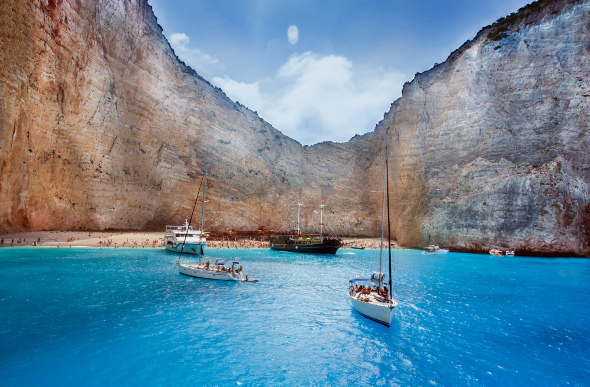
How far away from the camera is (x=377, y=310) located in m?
14.7

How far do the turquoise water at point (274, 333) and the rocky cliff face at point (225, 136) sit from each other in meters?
22.1

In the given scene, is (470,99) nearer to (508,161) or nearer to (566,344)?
(508,161)

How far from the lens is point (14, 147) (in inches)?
1390

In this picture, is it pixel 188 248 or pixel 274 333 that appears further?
pixel 188 248

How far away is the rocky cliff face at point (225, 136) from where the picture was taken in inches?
1558

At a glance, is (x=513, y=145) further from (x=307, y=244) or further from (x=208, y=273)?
(x=208, y=273)

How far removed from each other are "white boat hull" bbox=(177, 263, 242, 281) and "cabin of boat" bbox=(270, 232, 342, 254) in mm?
25344

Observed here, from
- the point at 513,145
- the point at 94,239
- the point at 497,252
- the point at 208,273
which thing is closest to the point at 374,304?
the point at 208,273

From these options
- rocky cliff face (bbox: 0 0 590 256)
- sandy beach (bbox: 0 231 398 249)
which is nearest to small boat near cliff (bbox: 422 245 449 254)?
rocky cliff face (bbox: 0 0 590 256)

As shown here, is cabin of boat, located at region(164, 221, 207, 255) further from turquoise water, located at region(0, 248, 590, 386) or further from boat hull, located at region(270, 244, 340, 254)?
turquoise water, located at region(0, 248, 590, 386)

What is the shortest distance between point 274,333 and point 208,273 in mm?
12883

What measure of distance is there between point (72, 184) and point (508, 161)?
6656cm

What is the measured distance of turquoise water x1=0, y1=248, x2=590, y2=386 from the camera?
32.3ft

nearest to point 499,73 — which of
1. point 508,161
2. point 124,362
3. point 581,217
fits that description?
point 508,161
